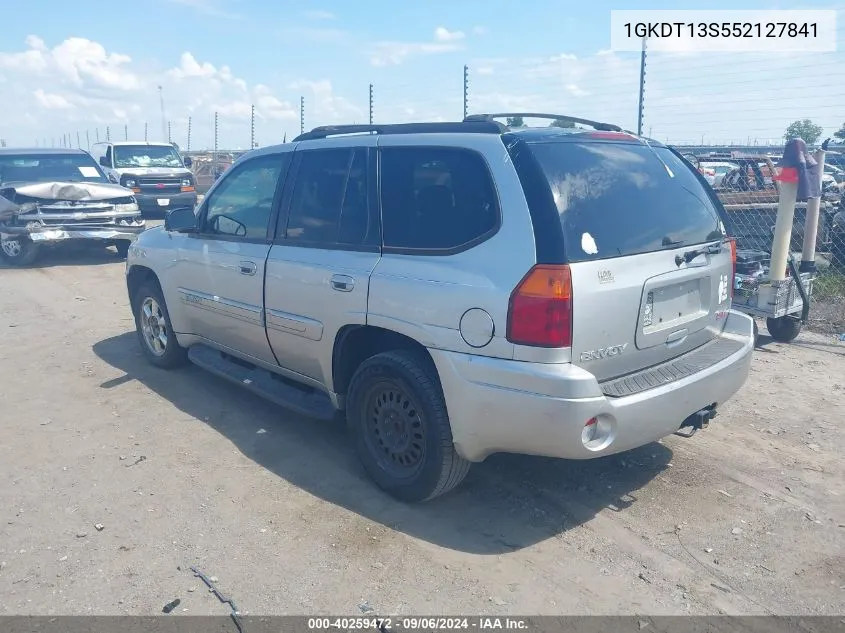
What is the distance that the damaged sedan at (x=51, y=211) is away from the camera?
11.2 metres

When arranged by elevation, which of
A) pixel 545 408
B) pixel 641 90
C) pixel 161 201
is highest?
pixel 641 90

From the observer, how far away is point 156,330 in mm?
6234

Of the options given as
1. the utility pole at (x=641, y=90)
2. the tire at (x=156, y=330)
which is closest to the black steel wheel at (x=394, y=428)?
the tire at (x=156, y=330)

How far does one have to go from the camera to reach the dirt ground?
3.14m

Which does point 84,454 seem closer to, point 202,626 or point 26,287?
point 202,626

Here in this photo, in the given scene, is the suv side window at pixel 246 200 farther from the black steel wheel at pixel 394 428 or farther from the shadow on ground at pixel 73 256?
the shadow on ground at pixel 73 256

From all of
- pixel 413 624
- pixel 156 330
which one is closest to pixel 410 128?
pixel 413 624

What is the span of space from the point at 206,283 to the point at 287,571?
2624mm

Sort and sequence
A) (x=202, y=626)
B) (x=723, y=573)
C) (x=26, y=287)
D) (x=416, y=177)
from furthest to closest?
(x=26, y=287), (x=416, y=177), (x=723, y=573), (x=202, y=626)

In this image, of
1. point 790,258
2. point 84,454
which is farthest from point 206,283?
point 790,258

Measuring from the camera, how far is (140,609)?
120 inches

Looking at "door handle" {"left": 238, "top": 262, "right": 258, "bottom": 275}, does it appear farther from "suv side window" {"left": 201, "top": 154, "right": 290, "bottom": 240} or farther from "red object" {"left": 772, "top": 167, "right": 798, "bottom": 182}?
"red object" {"left": 772, "top": 167, "right": 798, "bottom": 182}

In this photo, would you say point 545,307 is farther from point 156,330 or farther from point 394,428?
point 156,330

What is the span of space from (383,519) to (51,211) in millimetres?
9817
